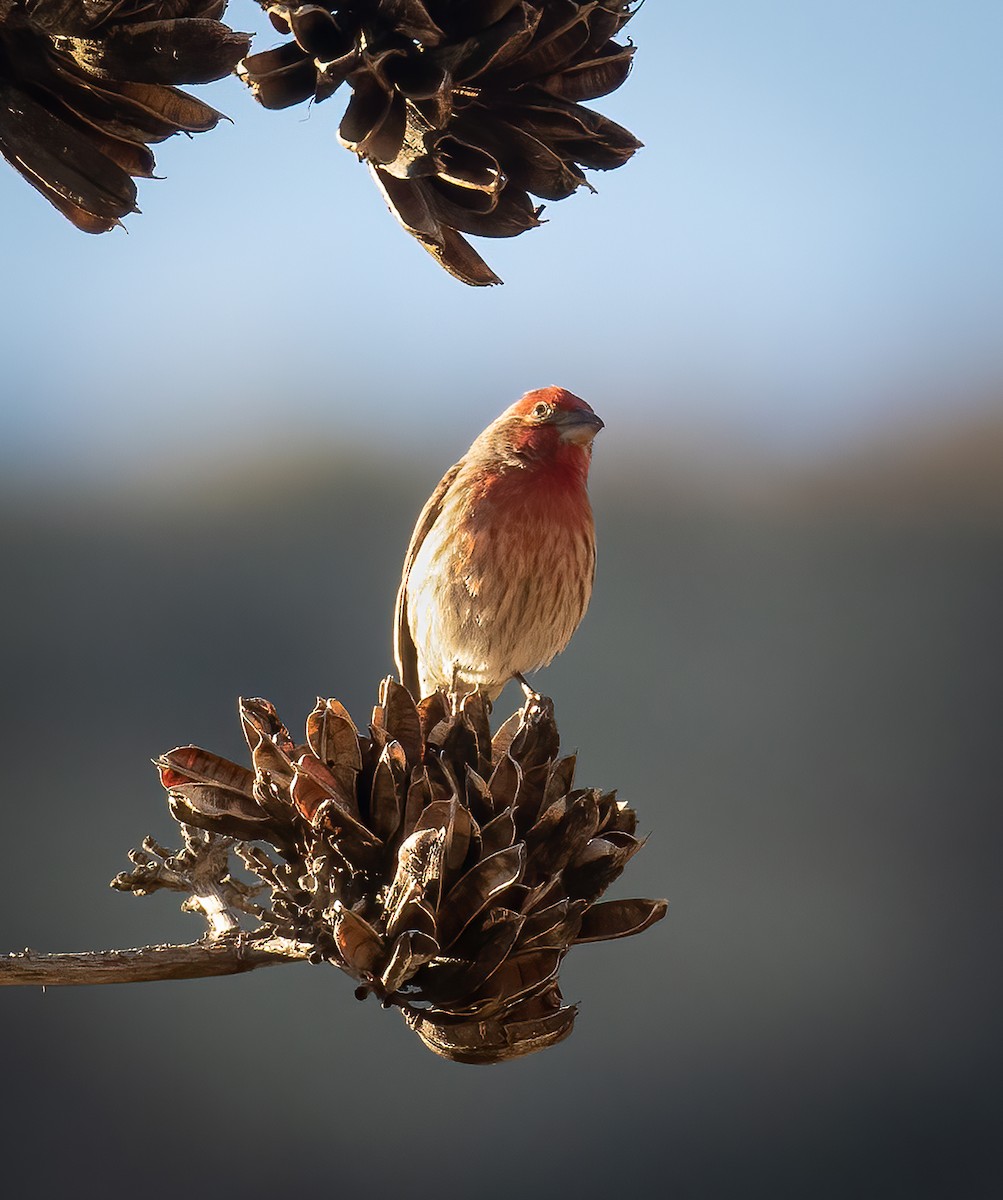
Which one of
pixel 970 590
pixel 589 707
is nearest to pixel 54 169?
pixel 589 707

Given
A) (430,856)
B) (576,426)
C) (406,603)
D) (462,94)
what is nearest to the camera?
(430,856)

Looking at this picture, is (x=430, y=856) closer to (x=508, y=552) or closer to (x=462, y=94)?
(x=462, y=94)

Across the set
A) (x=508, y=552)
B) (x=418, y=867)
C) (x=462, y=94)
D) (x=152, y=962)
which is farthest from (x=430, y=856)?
(x=508, y=552)

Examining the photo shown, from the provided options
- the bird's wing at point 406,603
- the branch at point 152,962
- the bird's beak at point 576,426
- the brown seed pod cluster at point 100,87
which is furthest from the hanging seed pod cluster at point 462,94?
the bird's wing at point 406,603

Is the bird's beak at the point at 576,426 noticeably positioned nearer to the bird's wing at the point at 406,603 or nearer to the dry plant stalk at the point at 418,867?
the bird's wing at the point at 406,603

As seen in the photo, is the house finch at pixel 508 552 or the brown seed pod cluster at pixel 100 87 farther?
the house finch at pixel 508 552

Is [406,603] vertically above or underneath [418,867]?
above

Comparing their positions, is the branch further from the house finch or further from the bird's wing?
the bird's wing
